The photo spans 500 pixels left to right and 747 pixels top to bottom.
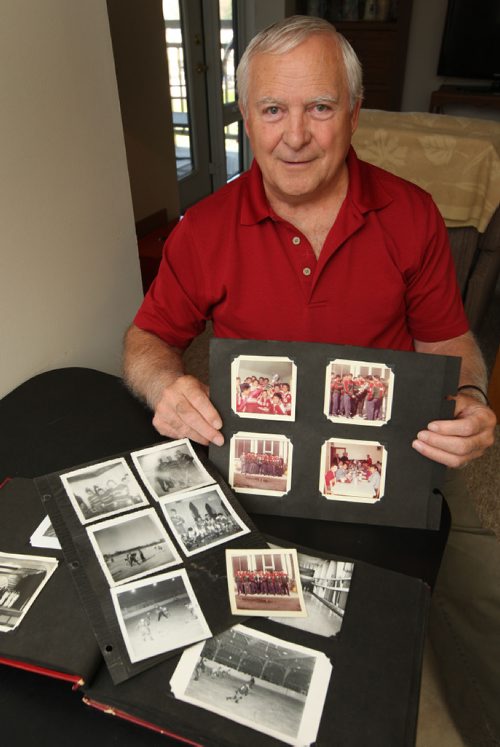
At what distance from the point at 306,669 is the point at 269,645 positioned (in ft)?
0.16

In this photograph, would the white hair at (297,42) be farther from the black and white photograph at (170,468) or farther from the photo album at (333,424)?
the black and white photograph at (170,468)

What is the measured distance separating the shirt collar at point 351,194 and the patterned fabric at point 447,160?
899 mm

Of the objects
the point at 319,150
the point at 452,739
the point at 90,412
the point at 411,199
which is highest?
the point at 319,150

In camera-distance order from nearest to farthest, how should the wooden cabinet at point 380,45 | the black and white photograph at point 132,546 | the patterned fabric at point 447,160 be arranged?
1. the black and white photograph at point 132,546
2. the patterned fabric at point 447,160
3. the wooden cabinet at point 380,45

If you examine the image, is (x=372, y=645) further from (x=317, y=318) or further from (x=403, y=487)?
(x=317, y=318)

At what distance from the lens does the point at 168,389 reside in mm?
941

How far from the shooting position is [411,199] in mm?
1169

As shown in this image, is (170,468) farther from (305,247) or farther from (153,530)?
(305,247)

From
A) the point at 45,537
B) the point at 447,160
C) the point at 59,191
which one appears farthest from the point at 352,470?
the point at 447,160

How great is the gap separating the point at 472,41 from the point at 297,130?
14.8 feet

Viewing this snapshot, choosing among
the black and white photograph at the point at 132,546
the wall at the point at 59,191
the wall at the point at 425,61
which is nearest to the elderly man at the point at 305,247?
the wall at the point at 59,191

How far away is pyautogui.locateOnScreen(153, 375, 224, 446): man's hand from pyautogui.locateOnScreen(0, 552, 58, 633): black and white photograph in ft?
0.90

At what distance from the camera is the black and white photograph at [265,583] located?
66 cm

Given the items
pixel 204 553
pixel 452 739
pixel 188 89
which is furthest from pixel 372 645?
pixel 188 89
